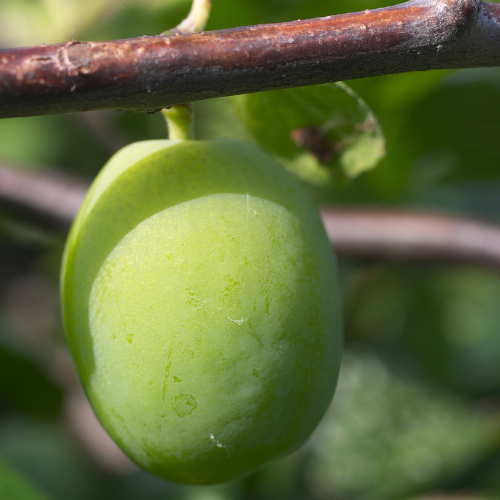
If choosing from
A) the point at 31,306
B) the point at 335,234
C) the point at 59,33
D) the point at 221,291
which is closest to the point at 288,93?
the point at 221,291

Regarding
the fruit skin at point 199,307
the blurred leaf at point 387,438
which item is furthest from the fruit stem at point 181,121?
the blurred leaf at point 387,438

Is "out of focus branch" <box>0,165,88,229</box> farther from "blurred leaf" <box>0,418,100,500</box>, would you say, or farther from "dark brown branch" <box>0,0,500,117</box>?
"dark brown branch" <box>0,0,500,117</box>

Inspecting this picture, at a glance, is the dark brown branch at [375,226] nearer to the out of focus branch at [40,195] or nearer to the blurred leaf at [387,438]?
the out of focus branch at [40,195]

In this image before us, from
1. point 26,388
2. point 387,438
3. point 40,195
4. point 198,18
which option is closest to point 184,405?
point 198,18

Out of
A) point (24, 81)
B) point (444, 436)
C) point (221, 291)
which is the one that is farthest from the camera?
point (444, 436)

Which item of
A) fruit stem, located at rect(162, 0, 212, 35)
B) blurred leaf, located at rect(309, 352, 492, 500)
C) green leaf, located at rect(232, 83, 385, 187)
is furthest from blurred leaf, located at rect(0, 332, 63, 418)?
fruit stem, located at rect(162, 0, 212, 35)

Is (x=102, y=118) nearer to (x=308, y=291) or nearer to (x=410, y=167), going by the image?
A: (x=410, y=167)

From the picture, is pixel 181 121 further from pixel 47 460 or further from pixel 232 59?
pixel 47 460
